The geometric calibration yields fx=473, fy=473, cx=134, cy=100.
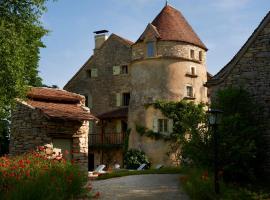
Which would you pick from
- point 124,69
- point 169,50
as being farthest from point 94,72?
point 169,50

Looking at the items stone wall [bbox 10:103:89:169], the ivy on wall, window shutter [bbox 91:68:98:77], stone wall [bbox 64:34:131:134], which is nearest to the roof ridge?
stone wall [bbox 10:103:89:169]

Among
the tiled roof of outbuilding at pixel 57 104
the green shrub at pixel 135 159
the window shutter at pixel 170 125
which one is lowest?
the green shrub at pixel 135 159

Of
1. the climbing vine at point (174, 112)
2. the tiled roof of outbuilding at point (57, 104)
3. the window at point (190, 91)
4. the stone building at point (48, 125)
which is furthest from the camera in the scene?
the window at point (190, 91)

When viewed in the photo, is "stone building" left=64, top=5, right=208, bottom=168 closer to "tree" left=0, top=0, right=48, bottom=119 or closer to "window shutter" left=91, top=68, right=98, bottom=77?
"window shutter" left=91, top=68, right=98, bottom=77

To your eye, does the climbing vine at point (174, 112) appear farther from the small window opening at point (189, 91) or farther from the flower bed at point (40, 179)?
the flower bed at point (40, 179)

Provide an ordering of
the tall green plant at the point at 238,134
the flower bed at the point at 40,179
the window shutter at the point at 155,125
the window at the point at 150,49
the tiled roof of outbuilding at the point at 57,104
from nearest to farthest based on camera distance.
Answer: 1. the flower bed at the point at 40,179
2. the tall green plant at the point at 238,134
3. the tiled roof of outbuilding at the point at 57,104
4. the window shutter at the point at 155,125
5. the window at the point at 150,49

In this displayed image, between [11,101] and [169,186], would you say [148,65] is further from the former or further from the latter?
[169,186]

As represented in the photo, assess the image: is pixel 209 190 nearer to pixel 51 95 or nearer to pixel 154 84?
pixel 51 95

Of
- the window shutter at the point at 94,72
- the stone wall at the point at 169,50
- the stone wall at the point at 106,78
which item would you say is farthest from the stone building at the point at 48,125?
the window shutter at the point at 94,72

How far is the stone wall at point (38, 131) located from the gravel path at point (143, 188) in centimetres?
635

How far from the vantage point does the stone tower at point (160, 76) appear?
31.3 metres

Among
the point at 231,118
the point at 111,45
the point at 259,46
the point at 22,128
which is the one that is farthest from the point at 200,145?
the point at 111,45

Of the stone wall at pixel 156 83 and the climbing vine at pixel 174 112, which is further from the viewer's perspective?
the stone wall at pixel 156 83

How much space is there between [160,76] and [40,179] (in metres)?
19.9
